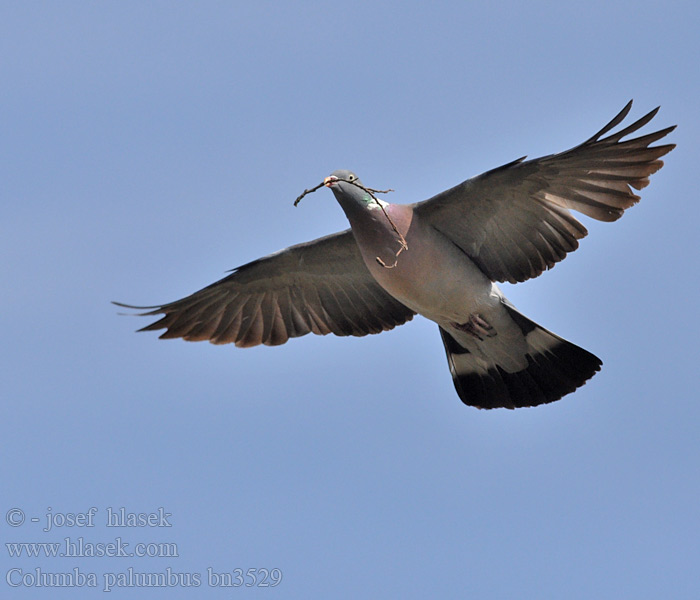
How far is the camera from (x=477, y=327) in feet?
31.4

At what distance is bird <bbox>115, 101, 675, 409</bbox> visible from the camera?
29.2 feet

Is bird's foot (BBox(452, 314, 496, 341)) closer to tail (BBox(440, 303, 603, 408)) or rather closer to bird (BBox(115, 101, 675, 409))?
bird (BBox(115, 101, 675, 409))

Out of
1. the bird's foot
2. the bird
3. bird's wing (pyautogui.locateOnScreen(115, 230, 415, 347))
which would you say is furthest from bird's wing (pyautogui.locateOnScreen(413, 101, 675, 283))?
bird's wing (pyautogui.locateOnScreen(115, 230, 415, 347))

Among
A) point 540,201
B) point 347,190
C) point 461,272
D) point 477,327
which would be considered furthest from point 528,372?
point 347,190

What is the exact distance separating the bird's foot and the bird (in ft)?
0.04

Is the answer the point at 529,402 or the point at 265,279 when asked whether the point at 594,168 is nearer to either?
the point at 529,402

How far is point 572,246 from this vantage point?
30.5 ft

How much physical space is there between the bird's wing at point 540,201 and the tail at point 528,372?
1.63 feet

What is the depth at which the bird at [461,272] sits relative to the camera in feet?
29.2

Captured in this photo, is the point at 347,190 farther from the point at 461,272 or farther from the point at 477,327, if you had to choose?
the point at 477,327

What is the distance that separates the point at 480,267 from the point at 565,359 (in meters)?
1.04

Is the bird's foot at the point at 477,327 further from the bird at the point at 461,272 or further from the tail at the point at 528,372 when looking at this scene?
the tail at the point at 528,372

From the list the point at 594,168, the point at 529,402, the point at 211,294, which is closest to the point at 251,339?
the point at 211,294

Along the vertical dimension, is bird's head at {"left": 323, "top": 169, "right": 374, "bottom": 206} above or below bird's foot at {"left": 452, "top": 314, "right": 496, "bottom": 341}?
above
